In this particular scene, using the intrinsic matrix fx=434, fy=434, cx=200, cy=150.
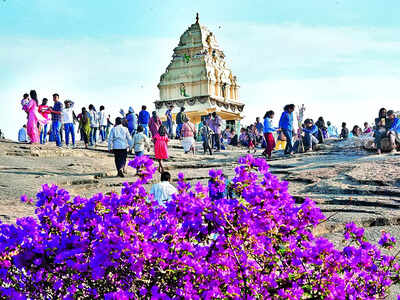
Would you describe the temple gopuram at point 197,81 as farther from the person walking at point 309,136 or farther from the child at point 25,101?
the child at point 25,101

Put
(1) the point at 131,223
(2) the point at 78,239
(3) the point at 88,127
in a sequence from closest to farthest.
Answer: (1) the point at 131,223 → (2) the point at 78,239 → (3) the point at 88,127

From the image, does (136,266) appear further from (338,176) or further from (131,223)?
(338,176)

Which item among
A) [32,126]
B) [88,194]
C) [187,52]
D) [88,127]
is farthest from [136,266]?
[187,52]

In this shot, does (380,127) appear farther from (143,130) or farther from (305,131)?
(143,130)

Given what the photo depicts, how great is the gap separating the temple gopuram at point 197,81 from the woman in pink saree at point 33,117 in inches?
1191

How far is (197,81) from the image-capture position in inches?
1764

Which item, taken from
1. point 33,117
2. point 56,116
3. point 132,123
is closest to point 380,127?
point 132,123

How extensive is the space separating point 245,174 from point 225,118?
4540 cm

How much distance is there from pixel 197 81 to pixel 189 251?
43097 millimetres

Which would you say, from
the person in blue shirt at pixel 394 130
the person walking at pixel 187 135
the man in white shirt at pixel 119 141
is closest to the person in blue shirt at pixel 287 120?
the person in blue shirt at pixel 394 130

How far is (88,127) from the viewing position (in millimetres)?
16094

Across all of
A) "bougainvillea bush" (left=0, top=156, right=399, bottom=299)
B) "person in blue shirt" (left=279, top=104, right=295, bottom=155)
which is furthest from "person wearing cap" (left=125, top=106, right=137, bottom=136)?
"bougainvillea bush" (left=0, top=156, right=399, bottom=299)

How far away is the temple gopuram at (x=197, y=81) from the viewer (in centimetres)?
4459

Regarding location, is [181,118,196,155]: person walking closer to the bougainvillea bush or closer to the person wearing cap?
the person wearing cap
